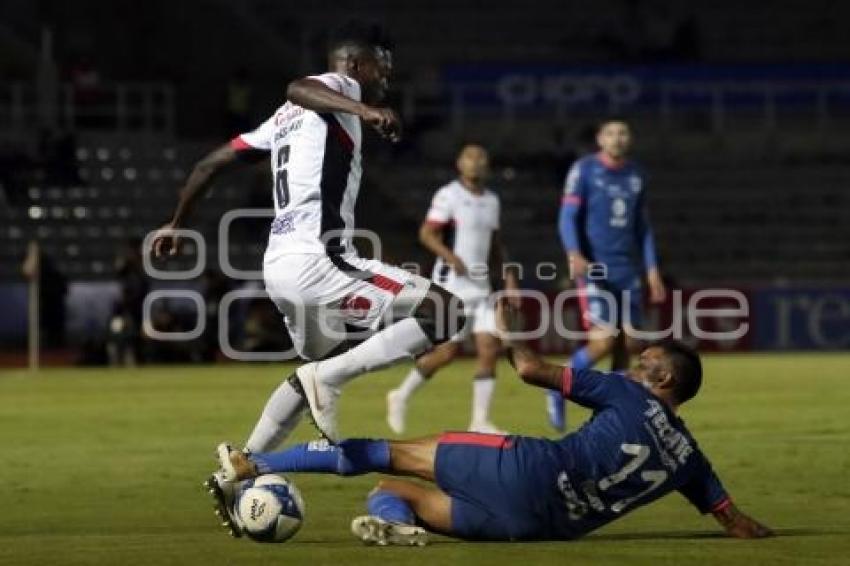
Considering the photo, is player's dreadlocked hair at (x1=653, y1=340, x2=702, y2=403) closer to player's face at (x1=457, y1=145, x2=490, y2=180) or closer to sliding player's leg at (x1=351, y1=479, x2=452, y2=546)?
sliding player's leg at (x1=351, y1=479, x2=452, y2=546)

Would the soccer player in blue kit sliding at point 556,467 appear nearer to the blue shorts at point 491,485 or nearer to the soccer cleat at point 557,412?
the blue shorts at point 491,485

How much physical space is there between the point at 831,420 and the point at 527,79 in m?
19.1

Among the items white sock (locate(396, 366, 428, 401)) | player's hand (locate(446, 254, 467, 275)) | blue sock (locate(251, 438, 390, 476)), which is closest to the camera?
blue sock (locate(251, 438, 390, 476))

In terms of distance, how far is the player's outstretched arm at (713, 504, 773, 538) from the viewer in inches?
389

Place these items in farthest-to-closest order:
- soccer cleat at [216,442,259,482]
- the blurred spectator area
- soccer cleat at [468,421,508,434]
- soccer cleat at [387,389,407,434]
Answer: the blurred spectator area → soccer cleat at [387,389,407,434] → soccer cleat at [468,421,508,434] → soccer cleat at [216,442,259,482]

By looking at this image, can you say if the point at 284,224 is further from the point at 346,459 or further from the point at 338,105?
the point at 346,459

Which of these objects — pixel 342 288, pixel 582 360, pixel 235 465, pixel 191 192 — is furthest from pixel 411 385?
pixel 235 465

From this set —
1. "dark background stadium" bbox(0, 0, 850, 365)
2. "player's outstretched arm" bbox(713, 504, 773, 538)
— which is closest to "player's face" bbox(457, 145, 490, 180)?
"player's outstretched arm" bbox(713, 504, 773, 538)

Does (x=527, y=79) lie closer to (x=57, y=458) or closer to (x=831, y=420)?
(x=831, y=420)

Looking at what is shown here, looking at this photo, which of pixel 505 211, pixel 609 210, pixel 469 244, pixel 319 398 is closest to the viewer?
pixel 319 398

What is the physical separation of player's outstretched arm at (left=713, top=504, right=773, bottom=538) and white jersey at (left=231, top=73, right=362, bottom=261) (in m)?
2.25

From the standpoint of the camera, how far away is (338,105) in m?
10.3

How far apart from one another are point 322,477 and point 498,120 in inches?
913

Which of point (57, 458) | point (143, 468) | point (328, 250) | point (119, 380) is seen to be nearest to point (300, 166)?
point (328, 250)
